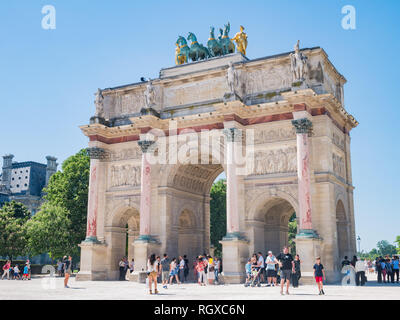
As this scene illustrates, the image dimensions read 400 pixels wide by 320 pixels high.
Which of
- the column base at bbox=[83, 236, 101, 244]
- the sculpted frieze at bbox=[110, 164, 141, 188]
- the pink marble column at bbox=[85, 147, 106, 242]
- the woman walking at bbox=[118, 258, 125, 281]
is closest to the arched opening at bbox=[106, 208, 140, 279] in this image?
the column base at bbox=[83, 236, 101, 244]

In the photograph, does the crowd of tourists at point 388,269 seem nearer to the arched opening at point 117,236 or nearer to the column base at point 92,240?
the arched opening at point 117,236

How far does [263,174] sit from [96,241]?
12.4 meters

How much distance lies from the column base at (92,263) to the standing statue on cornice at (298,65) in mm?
17036

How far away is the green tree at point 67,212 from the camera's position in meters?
40.3

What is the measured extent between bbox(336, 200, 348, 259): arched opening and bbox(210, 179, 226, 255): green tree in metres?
24.7

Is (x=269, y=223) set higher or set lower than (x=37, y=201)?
lower

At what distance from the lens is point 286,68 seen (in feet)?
94.5

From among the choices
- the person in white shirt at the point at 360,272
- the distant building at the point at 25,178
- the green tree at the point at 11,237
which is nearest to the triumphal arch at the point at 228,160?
the person in white shirt at the point at 360,272

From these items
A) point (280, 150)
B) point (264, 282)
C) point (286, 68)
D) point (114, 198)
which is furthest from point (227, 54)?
point (264, 282)

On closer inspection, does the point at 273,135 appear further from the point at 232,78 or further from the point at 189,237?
the point at 189,237

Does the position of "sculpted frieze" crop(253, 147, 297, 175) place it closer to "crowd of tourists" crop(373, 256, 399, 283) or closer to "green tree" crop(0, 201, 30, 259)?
"crowd of tourists" crop(373, 256, 399, 283)
